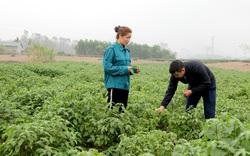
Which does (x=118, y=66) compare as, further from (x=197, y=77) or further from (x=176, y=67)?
(x=197, y=77)

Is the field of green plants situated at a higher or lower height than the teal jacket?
lower

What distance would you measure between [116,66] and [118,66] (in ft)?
0.10

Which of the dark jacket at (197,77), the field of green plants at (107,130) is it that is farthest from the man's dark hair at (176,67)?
the field of green plants at (107,130)

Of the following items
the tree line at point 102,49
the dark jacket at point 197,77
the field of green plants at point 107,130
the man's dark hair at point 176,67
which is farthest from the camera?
the tree line at point 102,49

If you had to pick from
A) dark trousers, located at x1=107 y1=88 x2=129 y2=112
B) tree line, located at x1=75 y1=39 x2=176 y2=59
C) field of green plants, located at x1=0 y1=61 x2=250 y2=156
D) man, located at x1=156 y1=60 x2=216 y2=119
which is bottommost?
field of green plants, located at x1=0 y1=61 x2=250 y2=156

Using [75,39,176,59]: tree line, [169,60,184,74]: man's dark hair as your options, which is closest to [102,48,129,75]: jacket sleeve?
[169,60,184,74]: man's dark hair

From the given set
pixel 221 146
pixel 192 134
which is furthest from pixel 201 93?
pixel 221 146

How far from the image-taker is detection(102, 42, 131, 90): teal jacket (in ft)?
14.1

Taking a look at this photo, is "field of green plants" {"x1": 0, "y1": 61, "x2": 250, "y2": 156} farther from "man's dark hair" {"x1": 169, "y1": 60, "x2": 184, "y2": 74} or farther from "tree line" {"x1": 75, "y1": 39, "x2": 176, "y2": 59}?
"tree line" {"x1": 75, "y1": 39, "x2": 176, "y2": 59}

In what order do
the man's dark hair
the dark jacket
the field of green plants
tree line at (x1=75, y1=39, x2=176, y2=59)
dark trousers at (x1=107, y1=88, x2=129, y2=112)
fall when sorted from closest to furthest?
1. the field of green plants
2. the man's dark hair
3. the dark jacket
4. dark trousers at (x1=107, y1=88, x2=129, y2=112)
5. tree line at (x1=75, y1=39, x2=176, y2=59)

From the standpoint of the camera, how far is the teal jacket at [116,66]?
430 centimetres

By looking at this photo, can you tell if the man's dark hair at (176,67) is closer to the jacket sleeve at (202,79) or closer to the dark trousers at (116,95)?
the jacket sleeve at (202,79)

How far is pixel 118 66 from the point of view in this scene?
432 cm

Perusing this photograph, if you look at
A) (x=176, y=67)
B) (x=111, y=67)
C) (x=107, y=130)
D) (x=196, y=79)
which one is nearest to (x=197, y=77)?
(x=196, y=79)
